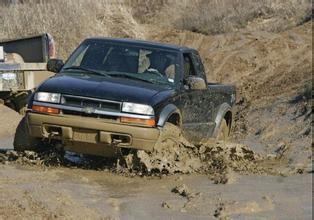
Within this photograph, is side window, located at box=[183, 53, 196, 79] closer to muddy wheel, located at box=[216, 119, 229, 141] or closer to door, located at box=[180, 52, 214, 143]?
door, located at box=[180, 52, 214, 143]

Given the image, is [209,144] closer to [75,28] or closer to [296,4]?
[75,28]

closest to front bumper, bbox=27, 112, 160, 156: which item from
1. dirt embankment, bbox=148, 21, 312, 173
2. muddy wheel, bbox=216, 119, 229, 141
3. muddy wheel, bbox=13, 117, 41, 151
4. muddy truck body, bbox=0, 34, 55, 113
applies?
muddy wheel, bbox=13, 117, 41, 151

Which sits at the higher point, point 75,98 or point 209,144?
point 75,98

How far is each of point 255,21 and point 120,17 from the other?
5143 millimetres

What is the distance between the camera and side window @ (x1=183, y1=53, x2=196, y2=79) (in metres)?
10.2

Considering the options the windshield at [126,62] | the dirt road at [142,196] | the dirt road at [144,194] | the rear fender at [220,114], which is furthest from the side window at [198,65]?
the dirt road at [142,196]

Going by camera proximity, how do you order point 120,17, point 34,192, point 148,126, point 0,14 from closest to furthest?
point 34,192 → point 148,126 → point 0,14 → point 120,17

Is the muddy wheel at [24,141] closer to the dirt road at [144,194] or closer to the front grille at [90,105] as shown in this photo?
the dirt road at [144,194]

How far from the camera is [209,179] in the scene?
860 centimetres

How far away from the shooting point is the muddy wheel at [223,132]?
35.7ft

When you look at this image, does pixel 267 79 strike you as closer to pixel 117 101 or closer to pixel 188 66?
pixel 188 66

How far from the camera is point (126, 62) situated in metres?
9.49

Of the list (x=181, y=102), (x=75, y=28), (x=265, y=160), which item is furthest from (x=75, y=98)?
(x=75, y=28)

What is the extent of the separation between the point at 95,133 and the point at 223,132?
3.38 metres
